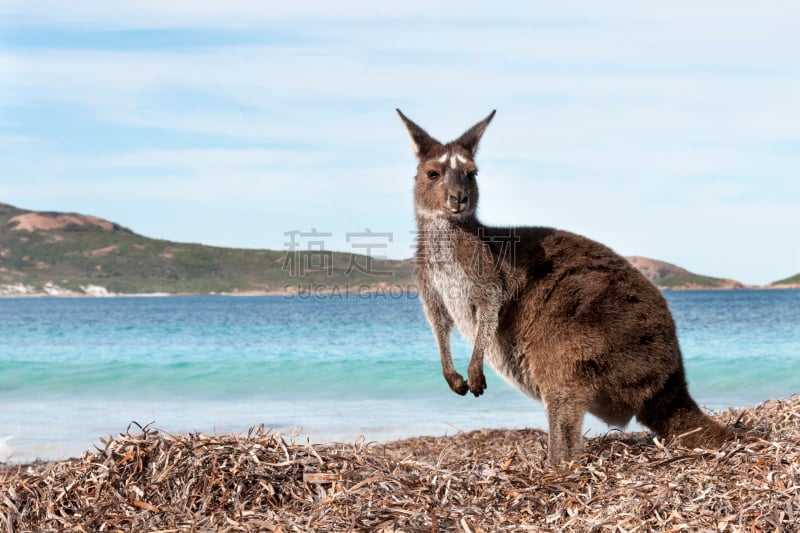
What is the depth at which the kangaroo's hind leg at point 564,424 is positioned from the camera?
17.7ft

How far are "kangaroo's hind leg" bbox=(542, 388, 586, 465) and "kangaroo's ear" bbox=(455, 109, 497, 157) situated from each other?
6.91 feet

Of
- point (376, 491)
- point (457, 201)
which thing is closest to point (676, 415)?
point (457, 201)

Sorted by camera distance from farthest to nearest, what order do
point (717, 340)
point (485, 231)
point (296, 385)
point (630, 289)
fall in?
→ point (717, 340)
point (296, 385)
point (485, 231)
point (630, 289)

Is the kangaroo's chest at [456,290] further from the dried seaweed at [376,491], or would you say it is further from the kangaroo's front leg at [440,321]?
the dried seaweed at [376,491]

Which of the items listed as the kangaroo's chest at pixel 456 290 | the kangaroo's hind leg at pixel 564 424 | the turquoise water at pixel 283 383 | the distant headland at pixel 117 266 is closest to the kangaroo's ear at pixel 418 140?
the kangaroo's chest at pixel 456 290

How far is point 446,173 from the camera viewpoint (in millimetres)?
6258

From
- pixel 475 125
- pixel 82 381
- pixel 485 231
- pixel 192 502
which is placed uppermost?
pixel 475 125

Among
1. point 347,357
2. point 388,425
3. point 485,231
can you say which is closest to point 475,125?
point 485,231

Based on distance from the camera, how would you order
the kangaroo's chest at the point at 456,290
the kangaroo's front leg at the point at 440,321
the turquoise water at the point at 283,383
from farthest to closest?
the turquoise water at the point at 283,383, the kangaroo's front leg at the point at 440,321, the kangaroo's chest at the point at 456,290

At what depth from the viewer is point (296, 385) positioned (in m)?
21.0

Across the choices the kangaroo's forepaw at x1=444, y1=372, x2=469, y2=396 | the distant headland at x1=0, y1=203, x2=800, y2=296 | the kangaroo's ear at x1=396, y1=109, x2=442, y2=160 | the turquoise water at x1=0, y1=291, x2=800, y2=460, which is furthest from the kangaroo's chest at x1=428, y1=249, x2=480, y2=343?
the distant headland at x1=0, y1=203, x2=800, y2=296

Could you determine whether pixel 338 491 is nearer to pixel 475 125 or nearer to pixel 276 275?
pixel 475 125

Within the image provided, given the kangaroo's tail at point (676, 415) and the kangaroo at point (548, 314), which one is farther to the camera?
the kangaroo at point (548, 314)

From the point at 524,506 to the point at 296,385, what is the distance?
57.0ft
